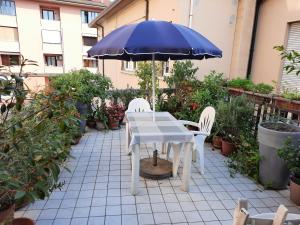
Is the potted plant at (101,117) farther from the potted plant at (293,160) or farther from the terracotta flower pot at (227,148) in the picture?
the potted plant at (293,160)

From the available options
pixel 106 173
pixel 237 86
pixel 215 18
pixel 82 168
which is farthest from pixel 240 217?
pixel 215 18

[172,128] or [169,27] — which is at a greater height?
[169,27]

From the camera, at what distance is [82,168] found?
3.48 m

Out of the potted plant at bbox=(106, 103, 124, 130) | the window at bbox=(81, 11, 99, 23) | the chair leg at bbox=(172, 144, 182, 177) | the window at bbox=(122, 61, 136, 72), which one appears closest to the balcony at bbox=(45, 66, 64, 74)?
the window at bbox=(81, 11, 99, 23)

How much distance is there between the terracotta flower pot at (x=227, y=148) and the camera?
13.2 feet

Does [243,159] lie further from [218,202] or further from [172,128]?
[172,128]


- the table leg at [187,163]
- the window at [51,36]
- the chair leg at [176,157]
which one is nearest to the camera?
the table leg at [187,163]

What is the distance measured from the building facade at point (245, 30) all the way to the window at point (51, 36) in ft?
51.3

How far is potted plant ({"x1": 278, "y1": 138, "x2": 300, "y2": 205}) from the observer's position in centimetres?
254

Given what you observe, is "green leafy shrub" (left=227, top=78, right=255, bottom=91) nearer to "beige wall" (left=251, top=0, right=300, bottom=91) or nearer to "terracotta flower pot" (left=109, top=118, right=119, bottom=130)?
"beige wall" (left=251, top=0, right=300, bottom=91)

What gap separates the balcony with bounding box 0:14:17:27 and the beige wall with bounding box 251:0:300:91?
18604 millimetres

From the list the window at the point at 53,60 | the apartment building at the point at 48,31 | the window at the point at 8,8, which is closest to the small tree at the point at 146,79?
the apartment building at the point at 48,31

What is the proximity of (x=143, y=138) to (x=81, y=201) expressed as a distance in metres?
1.02

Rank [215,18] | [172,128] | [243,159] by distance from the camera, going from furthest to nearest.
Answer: [215,18]
[243,159]
[172,128]
